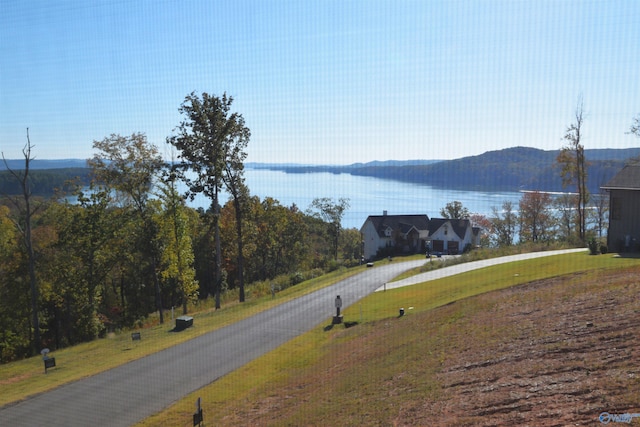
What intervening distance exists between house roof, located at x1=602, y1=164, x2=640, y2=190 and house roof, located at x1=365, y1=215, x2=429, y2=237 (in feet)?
137

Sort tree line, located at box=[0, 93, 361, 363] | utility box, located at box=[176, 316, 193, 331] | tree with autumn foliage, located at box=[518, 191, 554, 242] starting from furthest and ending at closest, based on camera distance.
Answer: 1. tree with autumn foliage, located at box=[518, 191, 554, 242]
2. tree line, located at box=[0, 93, 361, 363]
3. utility box, located at box=[176, 316, 193, 331]

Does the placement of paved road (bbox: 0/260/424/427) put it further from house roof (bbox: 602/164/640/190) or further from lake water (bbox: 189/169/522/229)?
lake water (bbox: 189/169/522/229)

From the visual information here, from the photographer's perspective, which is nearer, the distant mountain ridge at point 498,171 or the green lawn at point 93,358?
the green lawn at point 93,358

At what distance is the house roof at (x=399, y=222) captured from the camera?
68.9 m

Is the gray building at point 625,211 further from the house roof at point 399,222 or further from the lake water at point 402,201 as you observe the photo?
the lake water at point 402,201

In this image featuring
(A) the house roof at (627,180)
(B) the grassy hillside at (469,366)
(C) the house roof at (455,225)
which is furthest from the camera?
(C) the house roof at (455,225)

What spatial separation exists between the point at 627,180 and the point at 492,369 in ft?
71.9

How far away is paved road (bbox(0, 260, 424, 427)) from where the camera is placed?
1309 cm

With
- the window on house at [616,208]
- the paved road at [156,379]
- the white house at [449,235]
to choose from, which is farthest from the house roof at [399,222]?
the paved road at [156,379]

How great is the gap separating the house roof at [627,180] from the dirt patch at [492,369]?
1202 centimetres

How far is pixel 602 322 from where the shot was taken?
10.4 metres

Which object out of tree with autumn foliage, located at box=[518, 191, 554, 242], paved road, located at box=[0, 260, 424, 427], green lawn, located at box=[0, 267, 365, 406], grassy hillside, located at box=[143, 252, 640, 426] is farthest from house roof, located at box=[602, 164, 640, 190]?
tree with autumn foliage, located at box=[518, 191, 554, 242]

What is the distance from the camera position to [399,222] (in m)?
70.2

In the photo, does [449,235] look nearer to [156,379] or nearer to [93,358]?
[93,358]
